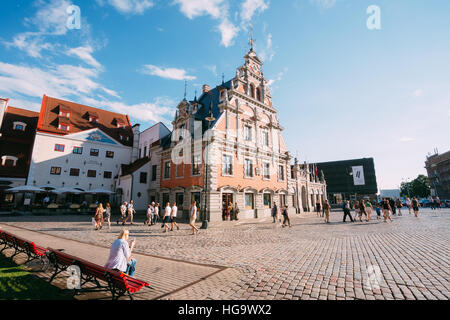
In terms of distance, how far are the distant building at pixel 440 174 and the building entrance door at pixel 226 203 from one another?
73926 mm

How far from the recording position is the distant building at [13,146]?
26.3m

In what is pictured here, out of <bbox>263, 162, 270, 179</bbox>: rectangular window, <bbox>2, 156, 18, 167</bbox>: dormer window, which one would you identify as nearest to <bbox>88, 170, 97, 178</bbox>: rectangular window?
<bbox>2, 156, 18, 167</bbox>: dormer window

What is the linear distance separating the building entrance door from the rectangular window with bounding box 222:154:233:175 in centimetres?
231

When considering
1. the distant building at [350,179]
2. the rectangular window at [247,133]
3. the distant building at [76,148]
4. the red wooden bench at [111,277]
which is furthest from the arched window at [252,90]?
the distant building at [350,179]

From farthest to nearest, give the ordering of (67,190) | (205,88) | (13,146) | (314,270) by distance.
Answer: (205,88)
(13,146)
(67,190)
(314,270)

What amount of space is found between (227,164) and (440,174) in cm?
8729

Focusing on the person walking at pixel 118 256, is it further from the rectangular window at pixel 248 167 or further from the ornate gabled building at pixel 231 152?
the rectangular window at pixel 248 167

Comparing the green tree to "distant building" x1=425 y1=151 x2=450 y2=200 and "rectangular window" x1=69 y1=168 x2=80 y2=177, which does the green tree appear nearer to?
"distant building" x1=425 y1=151 x2=450 y2=200

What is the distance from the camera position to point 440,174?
226 ft

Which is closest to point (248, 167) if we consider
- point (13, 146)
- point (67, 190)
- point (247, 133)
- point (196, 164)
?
point (247, 133)

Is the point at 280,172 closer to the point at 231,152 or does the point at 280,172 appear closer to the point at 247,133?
the point at 247,133

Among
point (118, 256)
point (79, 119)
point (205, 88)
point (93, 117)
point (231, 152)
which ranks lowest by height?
point (118, 256)
